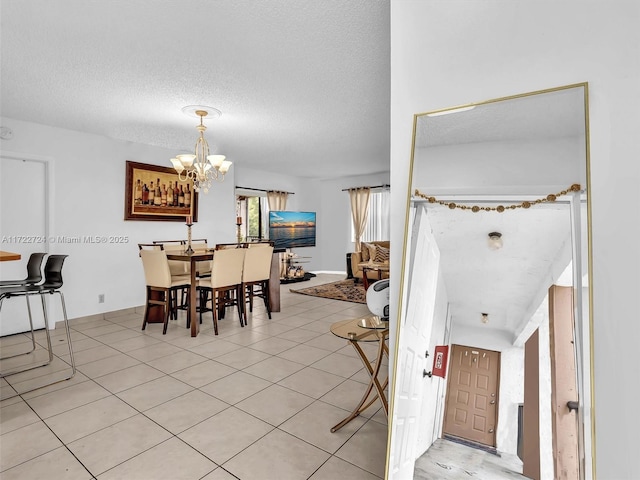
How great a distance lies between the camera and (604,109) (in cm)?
98

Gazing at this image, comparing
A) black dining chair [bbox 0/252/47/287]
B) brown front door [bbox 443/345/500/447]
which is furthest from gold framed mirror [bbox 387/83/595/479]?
black dining chair [bbox 0/252/47/287]

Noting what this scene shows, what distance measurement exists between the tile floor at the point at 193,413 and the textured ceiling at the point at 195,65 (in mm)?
2488

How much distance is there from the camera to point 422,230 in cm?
Answer: 126

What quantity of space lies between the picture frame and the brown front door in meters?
4.59

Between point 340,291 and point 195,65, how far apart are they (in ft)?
15.3

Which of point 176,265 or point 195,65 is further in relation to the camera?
point 176,265

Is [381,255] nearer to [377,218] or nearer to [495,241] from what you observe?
[377,218]

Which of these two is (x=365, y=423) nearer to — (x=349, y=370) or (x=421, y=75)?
(x=349, y=370)

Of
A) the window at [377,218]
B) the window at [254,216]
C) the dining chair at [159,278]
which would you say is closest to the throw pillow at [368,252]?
the window at [377,218]

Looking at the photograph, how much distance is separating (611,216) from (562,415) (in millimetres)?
604

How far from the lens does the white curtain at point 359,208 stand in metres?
7.98

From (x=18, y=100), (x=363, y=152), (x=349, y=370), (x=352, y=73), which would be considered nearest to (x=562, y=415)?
(x=349, y=370)

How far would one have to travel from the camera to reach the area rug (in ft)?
18.8

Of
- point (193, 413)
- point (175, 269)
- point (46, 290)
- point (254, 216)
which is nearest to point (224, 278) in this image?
point (175, 269)
